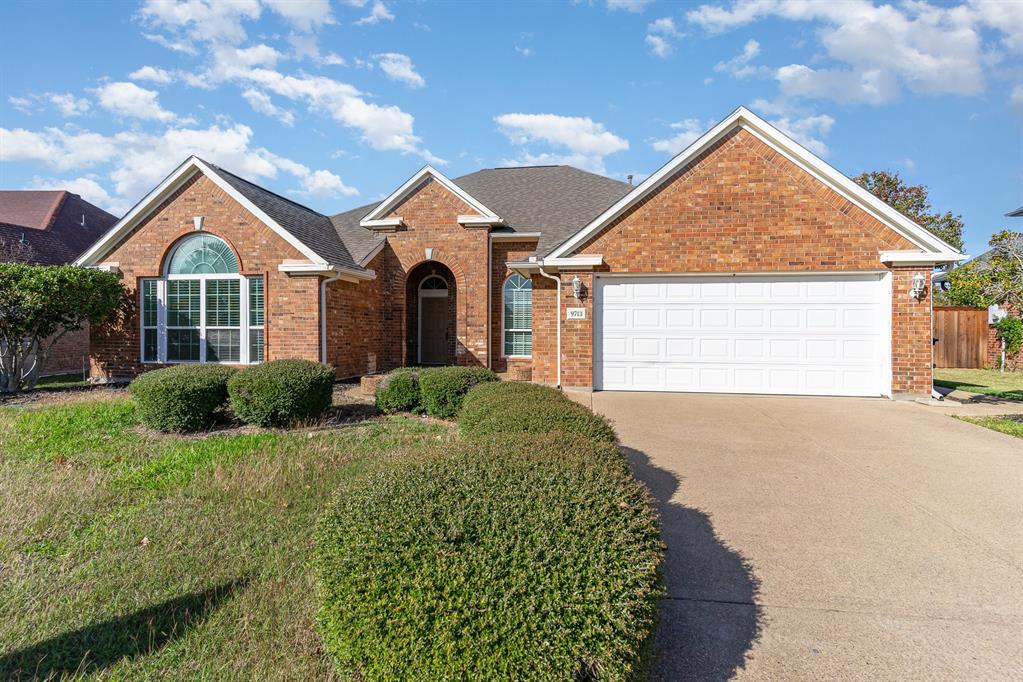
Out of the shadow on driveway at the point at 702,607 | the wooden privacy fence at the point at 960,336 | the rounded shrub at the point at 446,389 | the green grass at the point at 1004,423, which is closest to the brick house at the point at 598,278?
the green grass at the point at 1004,423

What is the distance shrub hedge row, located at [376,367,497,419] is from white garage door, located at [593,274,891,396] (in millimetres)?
3271

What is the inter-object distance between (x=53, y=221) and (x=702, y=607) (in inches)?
1147

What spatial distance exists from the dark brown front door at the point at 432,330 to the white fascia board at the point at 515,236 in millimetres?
2868

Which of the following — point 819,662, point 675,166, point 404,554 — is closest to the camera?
point 404,554

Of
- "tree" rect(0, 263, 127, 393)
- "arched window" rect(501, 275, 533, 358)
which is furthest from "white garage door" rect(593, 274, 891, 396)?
"tree" rect(0, 263, 127, 393)

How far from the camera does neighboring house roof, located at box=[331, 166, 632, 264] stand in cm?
1483

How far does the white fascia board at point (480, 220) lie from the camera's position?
47.0 ft

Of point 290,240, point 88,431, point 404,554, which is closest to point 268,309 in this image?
point 290,240

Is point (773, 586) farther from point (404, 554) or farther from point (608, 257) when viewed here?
point (608, 257)

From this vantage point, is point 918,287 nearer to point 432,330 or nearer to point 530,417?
point 530,417

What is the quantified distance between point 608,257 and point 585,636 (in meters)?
9.47

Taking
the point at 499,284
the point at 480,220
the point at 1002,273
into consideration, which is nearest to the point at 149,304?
the point at 480,220

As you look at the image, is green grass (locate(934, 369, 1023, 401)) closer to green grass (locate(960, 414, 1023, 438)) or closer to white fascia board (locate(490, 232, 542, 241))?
green grass (locate(960, 414, 1023, 438))

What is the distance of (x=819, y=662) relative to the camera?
2.82 m
